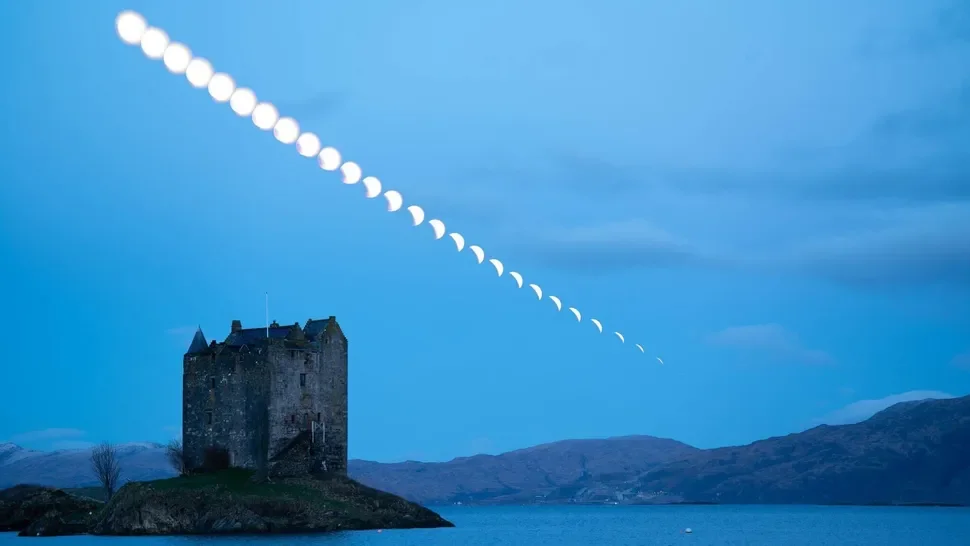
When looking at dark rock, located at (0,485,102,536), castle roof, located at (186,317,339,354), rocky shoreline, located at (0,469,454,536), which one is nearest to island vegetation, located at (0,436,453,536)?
rocky shoreline, located at (0,469,454,536)

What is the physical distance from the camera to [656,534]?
362 ft

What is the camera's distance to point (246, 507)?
245 ft

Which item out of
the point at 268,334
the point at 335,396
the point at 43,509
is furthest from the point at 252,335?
the point at 43,509

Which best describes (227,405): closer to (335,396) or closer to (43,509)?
(335,396)

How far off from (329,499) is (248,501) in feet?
16.6

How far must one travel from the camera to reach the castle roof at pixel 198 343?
280ft

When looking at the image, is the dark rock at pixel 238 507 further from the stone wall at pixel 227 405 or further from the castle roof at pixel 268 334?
the castle roof at pixel 268 334

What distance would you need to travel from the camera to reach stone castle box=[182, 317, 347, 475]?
80188mm

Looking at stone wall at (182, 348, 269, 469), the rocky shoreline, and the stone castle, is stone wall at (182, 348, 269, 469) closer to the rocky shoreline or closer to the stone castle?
the stone castle

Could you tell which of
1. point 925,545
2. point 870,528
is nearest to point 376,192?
point 925,545

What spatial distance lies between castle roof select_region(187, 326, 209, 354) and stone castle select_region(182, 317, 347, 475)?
6.3 inches

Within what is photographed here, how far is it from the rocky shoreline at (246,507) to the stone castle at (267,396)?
2.12 metres

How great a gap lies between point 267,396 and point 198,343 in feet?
28.7

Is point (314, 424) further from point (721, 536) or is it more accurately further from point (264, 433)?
point (721, 536)
